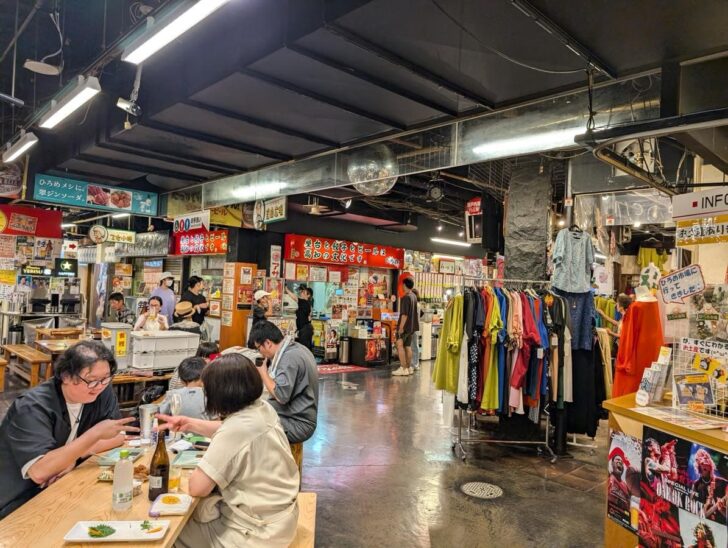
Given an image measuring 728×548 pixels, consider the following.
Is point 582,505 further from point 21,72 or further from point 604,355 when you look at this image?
point 21,72

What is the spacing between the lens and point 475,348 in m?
5.15

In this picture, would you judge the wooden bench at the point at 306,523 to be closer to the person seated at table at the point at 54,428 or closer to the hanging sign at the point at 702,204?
the person seated at table at the point at 54,428

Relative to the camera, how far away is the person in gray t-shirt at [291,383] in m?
3.43

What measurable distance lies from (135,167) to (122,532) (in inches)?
265

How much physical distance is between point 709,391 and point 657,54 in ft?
6.90

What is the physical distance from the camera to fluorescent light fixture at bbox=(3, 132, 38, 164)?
241 inches

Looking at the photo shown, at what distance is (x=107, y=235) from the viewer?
1162 cm

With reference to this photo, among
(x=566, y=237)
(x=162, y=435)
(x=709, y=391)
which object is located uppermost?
(x=566, y=237)

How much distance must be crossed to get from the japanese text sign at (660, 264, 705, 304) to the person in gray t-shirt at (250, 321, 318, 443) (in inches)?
97.5

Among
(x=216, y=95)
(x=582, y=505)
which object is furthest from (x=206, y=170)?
(x=582, y=505)

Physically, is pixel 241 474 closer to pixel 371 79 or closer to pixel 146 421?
pixel 146 421

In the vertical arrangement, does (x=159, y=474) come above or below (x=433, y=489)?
above

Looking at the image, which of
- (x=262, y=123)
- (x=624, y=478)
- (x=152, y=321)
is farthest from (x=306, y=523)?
(x=152, y=321)

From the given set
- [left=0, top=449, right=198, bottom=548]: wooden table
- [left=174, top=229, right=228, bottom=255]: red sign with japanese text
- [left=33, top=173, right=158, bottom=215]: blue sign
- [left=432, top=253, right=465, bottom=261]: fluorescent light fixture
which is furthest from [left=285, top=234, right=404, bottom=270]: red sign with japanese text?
[left=0, top=449, right=198, bottom=548]: wooden table
